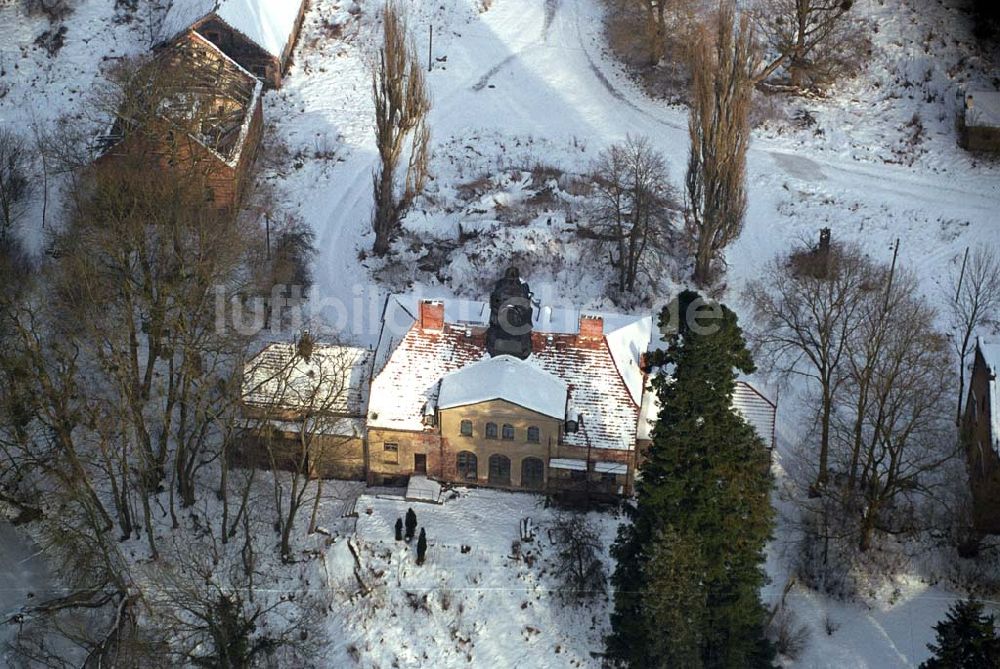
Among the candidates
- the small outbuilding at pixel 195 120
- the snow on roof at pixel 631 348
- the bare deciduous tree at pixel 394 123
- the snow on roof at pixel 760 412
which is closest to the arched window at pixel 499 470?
the snow on roof at pixel 631 348

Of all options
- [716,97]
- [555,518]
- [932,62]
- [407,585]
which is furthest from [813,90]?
[407,585]

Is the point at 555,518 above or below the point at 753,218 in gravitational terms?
below

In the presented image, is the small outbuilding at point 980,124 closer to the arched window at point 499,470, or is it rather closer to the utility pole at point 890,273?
the utility pole at point 890,273

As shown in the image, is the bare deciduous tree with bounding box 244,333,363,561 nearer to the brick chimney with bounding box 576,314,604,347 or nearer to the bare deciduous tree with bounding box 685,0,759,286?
the brick chimney with bounding box 576,314,604,347

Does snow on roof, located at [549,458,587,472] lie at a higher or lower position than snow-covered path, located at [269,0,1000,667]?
lower

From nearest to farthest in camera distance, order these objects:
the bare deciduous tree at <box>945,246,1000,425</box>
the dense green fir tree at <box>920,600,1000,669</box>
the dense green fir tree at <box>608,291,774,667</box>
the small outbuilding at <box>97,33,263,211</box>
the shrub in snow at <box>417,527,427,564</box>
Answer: the dense green fir tree at <box>920,600,1000,669</box> → the dense green fir tree at <box>608,291,774,667</box> → the shrub in snow at <box>417,527,427,564</box> → the bare deciduous tree at <box>945,246,1000,425</box> → the small outbuilding at <box>97,33,263,211</box>

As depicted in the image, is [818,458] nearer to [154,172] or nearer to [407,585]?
[407,585]

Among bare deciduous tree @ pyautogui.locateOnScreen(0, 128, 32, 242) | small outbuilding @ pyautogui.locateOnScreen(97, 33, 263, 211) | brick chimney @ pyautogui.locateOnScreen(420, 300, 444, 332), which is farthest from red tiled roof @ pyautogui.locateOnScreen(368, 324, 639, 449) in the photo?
bare deciduous tree @ pyautogui.locateOnScreen(0, 128, 32, 242)
